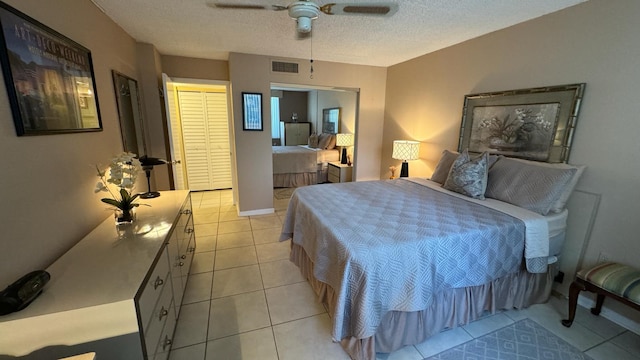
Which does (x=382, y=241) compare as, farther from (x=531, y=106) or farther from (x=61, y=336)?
(x=531, y=106)

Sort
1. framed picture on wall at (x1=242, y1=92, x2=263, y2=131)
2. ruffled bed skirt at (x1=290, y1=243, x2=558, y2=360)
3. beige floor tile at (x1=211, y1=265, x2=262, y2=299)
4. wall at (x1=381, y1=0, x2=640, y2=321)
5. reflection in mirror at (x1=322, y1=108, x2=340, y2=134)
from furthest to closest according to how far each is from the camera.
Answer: reflection in mirror at (x1=322, y1=108, x2=340, y2=134) < framed picture on wall at (x1=242, y1=92, x2=263, y2=131) < beige floor tile at (x1=211, y1=265, x2=262, y2=299) < wall at (x1=381, y1=0, x2=640, y2=321) < ruffled bed skirt at (x1=290, y1=243, x2=558, y2=360)

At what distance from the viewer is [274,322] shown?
6.16ft

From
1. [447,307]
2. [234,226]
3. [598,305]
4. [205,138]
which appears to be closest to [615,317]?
[598,305]

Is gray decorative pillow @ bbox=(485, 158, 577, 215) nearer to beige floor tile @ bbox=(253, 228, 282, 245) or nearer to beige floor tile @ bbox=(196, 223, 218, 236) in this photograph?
beige floor tile @ bbox=(253, 228, 282, 245)

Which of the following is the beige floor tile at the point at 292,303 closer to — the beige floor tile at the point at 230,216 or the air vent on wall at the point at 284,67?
the beige floor tile at the point at 230,216

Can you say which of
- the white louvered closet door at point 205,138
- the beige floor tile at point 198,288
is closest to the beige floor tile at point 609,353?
the beige floor tile at point 198,288

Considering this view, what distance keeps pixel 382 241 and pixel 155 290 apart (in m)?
→ 1.25

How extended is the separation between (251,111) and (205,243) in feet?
6.05

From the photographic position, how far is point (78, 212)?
163 cm

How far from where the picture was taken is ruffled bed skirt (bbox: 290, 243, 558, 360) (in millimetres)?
1535

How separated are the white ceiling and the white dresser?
6.05 feet

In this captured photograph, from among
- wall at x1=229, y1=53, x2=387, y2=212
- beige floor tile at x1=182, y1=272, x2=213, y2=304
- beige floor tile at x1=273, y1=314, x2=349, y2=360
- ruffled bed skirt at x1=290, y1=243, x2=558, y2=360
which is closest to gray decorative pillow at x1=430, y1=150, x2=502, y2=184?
ruffled bed skirt at x1=290, y1=243, x2=558, y2=360

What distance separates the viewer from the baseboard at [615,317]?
1813 millimetres

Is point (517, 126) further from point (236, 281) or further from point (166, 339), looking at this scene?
point (166, 339)
